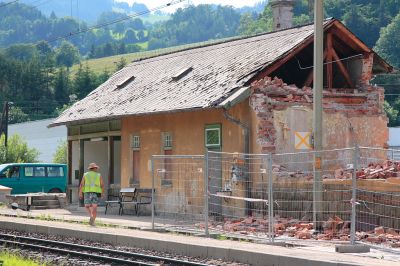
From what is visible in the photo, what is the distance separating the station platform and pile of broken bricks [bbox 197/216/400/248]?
529mm

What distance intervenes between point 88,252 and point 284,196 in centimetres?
486

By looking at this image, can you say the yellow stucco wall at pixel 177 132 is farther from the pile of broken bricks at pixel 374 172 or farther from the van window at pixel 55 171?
the van window at pixel 55 171

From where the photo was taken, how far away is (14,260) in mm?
16094

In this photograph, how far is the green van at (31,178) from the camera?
140ft

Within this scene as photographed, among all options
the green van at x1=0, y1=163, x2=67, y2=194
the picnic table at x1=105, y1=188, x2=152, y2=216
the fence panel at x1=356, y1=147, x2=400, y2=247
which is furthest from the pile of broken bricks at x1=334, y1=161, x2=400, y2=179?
the green van at x1=0, y1=163, x2=67, y2=194

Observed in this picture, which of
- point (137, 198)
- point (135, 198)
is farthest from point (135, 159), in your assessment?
point (135, 198)

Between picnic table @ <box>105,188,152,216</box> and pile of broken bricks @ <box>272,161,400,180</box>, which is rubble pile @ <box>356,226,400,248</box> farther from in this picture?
picnic table @ <box>105,188,152,216</box>

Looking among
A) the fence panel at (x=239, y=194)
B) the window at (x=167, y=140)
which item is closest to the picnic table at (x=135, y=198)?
the window at (x=167, y=140)

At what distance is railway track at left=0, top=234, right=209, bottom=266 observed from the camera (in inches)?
653

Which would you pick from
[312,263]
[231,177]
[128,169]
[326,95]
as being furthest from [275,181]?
[128,169]

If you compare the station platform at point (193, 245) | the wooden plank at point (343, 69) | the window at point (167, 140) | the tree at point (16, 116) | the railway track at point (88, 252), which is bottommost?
the railway track at point (88, 252)

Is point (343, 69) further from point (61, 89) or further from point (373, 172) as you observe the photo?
point (61, 89)

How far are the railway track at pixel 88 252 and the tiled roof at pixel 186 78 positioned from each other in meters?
6.37

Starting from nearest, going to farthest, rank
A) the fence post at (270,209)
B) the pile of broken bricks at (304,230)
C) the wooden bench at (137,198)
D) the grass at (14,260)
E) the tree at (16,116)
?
1. the grass at (14,260)
2. the pile of broken bricks at (304,230)
3. the fence post at (270,209)
4. the wooden bench at (137,198)
5. the tree at (16,116)
